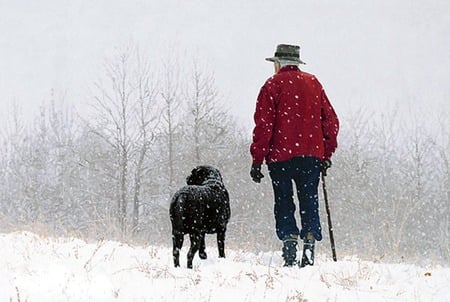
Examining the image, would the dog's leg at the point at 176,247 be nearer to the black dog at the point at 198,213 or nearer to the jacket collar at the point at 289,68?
the black dog at the point at 198,213

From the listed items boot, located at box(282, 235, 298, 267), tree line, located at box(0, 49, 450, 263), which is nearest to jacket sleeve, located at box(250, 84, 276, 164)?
boot, located at box(282, 235, 298, 267)

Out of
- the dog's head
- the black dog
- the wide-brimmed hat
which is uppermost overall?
the wide-brimmed hat

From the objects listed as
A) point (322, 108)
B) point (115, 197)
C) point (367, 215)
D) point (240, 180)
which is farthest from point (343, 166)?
point (322, 108)

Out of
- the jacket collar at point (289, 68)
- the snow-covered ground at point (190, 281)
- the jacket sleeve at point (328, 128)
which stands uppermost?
the jacket collar at point (289, 68)

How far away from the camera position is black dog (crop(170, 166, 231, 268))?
5086 millimetres

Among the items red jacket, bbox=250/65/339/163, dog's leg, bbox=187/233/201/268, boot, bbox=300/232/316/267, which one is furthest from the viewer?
red jacket, bbox=250/65/339/163

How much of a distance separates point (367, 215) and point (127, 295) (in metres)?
33.5

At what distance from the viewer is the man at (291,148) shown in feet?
17.3

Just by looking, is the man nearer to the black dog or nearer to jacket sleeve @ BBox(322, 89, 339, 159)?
jacket sleeve @ BBox(322, 89, 339, 159)

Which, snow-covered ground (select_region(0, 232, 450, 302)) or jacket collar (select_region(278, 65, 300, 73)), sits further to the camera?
jacket collar (select_region(278, 65, 300, 73))

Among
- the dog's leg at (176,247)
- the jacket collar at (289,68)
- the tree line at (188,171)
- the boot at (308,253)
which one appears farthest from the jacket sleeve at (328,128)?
the tree line at (188,171)

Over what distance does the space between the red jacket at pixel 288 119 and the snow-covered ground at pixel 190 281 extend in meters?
1.22

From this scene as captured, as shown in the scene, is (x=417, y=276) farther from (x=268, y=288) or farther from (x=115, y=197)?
(x=115, y=197)

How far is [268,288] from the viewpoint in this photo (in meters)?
3.87
